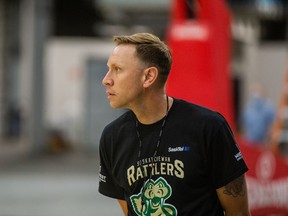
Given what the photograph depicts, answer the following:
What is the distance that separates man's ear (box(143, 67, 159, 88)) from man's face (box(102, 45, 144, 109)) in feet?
0.06

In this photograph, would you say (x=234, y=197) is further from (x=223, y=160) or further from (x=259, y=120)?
(x=259, y=120)

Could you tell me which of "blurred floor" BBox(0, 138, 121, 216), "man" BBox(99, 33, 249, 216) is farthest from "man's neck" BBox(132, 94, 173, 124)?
"blurred floor" BBox(0, 138, 121, 216)

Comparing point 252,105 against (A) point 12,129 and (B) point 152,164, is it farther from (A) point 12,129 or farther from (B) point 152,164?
(A) point 12,129

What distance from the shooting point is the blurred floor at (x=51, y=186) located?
13.0m

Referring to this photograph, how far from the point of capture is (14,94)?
1508 inches

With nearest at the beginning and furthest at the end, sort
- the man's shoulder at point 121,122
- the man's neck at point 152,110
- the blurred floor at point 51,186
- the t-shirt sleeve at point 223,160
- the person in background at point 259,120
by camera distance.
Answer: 1. the t-shirt sleeve at point 223,160
2. the man's neck at point 152,110
3. the man's shoulder at point 121,122
4. the blurred floor at point 51,186
5. the person in background at point 259,120

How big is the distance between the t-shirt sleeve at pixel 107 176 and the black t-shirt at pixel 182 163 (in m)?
0.15

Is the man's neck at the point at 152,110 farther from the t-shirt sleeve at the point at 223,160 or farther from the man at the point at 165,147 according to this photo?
the t-shirt sleeve at the point at 223,160

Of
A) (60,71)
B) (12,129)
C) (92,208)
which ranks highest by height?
(92,208)

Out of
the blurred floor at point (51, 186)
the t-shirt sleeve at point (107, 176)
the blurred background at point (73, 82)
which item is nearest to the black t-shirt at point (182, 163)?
the t-shirt sleeve at point (107, 176)

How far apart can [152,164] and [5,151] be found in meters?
24.7

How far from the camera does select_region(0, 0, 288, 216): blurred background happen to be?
1549 centimetres

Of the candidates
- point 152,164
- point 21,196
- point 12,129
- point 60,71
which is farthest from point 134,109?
point 12,129

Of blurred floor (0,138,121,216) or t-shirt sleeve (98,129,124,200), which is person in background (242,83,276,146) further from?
t-shirt sleeve (98,129,124,200)
